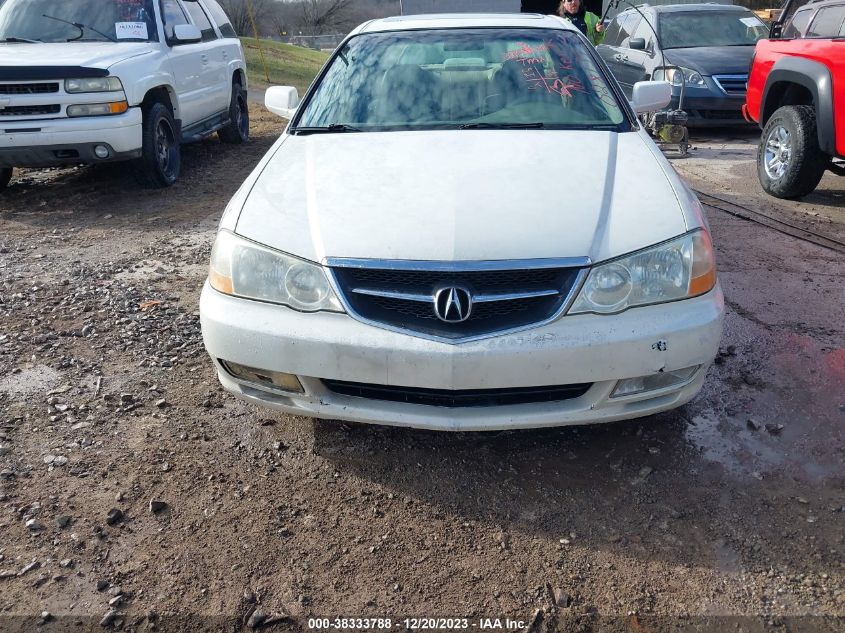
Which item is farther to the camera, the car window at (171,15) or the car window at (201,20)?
the car window at (201,20)

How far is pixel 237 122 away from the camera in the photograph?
9031mm

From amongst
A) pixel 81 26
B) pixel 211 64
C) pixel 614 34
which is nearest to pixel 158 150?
pixel 81 26

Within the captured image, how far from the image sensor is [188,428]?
2977 millimetres

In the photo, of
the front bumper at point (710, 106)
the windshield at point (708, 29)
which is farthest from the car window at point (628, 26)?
the front bumper at point (710, 106)

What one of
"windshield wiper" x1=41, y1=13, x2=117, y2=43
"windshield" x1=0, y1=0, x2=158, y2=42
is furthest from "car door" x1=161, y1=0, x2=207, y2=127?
"windshield wiper" x1=41, y1=13, x2=117, y2=43

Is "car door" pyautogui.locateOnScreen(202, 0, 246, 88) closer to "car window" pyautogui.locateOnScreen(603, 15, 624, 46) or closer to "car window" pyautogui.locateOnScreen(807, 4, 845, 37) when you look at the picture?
"car window" pyautogui.locateOnScreen(603, 15, 624, 46)

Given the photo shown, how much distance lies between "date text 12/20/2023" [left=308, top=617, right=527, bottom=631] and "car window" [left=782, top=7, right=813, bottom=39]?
577cm

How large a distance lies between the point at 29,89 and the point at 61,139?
1.59 feet

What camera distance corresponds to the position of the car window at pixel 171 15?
7.09 metres

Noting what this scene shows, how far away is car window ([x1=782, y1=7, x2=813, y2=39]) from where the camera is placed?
19.4ft

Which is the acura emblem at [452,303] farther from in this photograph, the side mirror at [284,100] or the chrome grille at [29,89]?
the chrome grille at [29,89]

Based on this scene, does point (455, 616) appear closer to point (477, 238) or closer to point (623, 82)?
point (477, 238)

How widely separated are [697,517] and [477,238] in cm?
118

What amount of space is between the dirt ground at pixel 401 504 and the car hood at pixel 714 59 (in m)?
5.87
